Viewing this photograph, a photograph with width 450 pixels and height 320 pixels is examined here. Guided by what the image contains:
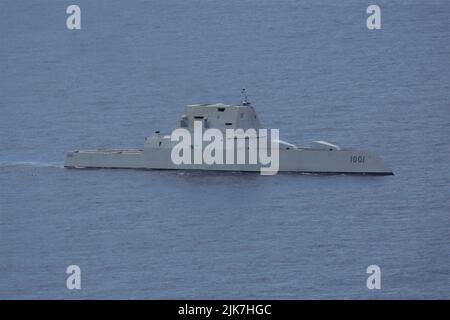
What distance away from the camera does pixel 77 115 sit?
3777 inches

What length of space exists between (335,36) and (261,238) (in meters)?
59.2

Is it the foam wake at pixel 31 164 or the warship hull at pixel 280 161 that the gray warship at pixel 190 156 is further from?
the foam wake at pixel 31 164

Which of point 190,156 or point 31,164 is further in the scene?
point 31,164

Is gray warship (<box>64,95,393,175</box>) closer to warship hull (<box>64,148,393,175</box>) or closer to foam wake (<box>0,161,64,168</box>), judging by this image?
warship hull (<box>64,148,393,175</box>)

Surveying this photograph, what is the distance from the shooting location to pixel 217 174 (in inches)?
3095

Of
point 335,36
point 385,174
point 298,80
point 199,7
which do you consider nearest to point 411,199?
point 385,174

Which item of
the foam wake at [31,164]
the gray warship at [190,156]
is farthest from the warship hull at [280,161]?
the foam wake at [31,164]

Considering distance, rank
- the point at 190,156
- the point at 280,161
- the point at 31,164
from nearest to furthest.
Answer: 1. the point at 280,161
2. the point at 190,156
3. the point at 31,164

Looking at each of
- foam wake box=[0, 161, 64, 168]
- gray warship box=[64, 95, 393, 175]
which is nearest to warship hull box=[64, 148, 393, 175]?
gray warship box=[64, 95, 393, 175]

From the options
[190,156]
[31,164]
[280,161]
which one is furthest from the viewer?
[31,164]

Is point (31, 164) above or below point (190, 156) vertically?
below

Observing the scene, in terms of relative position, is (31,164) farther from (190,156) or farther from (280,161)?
(280,161)

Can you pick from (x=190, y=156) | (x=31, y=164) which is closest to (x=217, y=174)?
(x=190, y=156)

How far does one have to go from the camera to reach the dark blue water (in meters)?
56.9
